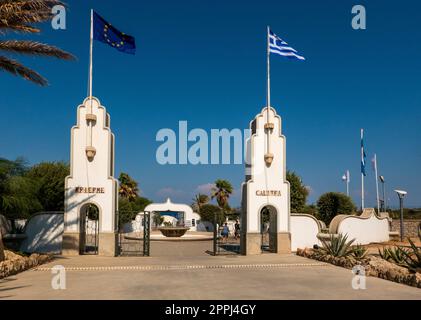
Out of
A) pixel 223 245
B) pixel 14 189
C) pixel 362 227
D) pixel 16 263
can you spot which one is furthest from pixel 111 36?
pixel 362 227

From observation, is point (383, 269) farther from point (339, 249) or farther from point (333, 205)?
point (333, 205)

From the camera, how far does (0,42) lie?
1559cm

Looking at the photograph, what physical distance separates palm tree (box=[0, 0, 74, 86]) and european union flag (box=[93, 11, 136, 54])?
5315 mm

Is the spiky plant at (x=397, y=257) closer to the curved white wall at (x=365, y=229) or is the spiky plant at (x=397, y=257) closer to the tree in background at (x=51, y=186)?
the curved white wall at (x=365, y=229)

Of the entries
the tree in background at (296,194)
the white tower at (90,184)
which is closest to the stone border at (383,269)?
the white tower at (90,184)

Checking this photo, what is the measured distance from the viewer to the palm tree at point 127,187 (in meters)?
61.6

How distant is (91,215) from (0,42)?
3029cm

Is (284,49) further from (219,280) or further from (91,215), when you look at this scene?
(91,215)

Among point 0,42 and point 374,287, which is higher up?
point 0,42

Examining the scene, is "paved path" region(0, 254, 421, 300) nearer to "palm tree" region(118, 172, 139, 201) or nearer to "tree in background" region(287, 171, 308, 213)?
"tree in background" region(287, 171, 308, 213)

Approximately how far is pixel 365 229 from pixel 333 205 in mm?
14770

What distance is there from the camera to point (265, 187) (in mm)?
21797
